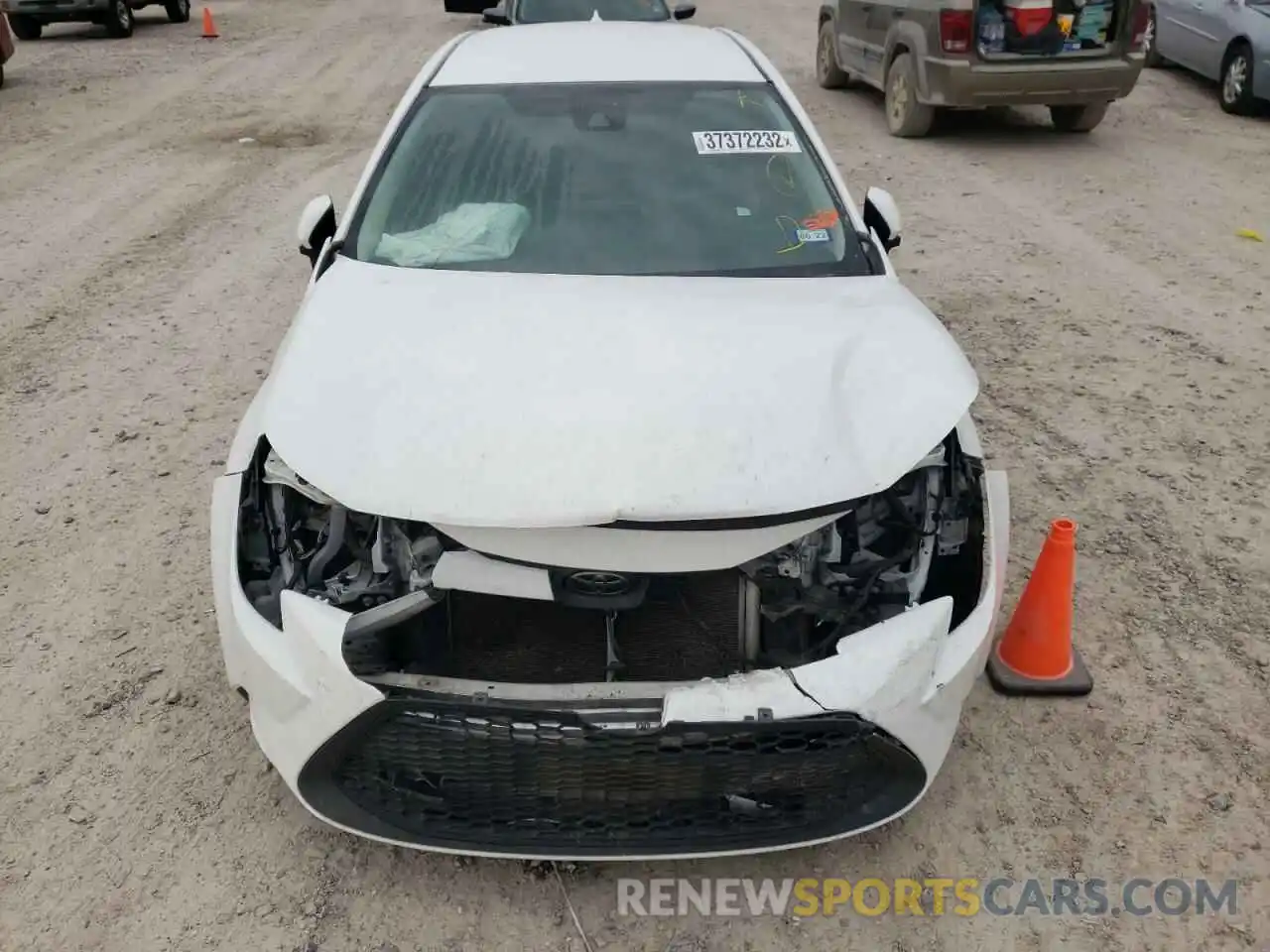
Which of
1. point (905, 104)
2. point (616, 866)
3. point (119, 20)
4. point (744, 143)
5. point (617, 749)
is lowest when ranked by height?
point (616, 866)

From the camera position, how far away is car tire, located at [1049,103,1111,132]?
366 inches

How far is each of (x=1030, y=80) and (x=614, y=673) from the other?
8.10 metres

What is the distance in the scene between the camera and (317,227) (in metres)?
3.60

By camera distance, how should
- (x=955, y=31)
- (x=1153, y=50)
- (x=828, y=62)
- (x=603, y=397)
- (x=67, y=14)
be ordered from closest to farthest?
(x=603, y=397) → (x=955, y=31) → (x=828, y=62) → (x=1153, y=50) → (x=67, y=14)

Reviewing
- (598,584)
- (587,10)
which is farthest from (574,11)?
(598,584)

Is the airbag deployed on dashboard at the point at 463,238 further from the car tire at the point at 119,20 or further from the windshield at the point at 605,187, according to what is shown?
the car tire at the point at 119,20

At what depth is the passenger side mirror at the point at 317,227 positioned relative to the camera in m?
3.57

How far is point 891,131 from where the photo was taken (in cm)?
959

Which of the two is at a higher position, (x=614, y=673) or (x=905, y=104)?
(x=905, y=104)

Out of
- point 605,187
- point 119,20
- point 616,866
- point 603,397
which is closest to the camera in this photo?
point 603,397

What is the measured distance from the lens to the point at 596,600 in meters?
2.17

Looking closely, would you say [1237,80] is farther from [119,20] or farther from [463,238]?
[119,20]

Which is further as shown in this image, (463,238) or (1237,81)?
(1237,81)

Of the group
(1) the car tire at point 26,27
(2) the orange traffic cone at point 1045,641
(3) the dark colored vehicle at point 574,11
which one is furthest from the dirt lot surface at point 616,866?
(1) the car tire at point 26,27
